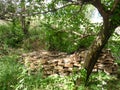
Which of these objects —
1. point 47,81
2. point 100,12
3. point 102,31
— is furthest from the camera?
point 47,81

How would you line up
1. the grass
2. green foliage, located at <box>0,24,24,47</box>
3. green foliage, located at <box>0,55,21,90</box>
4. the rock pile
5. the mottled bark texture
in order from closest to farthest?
the mottled bark texture → the grass → green foliage, located at <box>0,55,21,90</box> → the rock pile → green foliage, located at <box>0,24,24,47</box>

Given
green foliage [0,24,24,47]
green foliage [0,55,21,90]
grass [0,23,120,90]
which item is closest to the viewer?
grass [0,23,120,90]

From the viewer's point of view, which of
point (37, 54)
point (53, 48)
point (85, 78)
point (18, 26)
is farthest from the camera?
point (18, 26)

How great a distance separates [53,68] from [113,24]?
10.1 ft

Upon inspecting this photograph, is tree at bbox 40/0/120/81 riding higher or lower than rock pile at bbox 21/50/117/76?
higher

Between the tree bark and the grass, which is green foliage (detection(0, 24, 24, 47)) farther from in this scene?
the tree bark

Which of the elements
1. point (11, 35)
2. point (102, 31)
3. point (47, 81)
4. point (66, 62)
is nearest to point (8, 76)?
point (47, 81)

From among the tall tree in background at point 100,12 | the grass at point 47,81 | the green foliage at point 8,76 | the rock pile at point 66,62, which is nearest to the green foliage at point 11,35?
the rock pile at point 66,62

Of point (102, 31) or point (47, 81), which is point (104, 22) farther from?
point (47, 81)

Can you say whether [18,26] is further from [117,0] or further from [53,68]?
[117,0]

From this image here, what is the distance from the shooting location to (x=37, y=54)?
30.2 ft

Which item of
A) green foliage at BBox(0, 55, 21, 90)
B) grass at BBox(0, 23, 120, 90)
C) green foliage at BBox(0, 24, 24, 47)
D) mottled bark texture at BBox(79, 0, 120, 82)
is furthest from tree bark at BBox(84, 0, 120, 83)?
green foliage at BBox(0, 24, 24, 47)

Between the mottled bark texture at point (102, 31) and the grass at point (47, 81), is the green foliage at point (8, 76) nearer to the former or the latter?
the grass at point (47, 81)

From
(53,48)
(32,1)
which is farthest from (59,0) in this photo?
(53,48)
